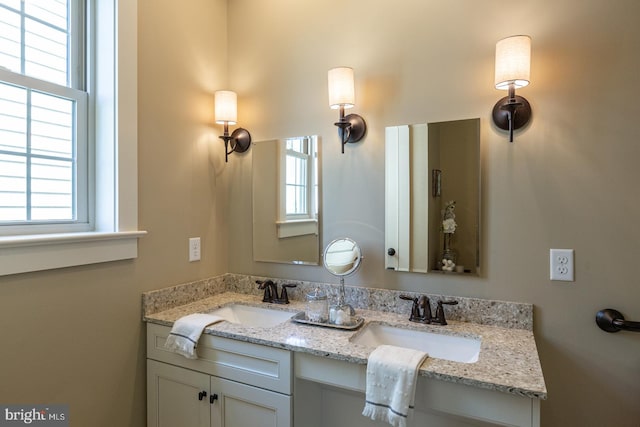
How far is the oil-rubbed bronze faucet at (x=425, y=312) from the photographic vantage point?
158 cm

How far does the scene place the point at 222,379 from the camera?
1.54m

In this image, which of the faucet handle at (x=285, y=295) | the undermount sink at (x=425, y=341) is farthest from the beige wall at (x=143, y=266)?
the undermount sink at (x=425, y=341)

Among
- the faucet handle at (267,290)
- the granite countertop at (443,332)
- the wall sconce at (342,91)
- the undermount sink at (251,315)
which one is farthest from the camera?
the faucet handle at (267,290)

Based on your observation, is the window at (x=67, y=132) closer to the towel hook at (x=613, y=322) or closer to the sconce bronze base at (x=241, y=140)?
the sconce bronze base at (x=241, y=140)

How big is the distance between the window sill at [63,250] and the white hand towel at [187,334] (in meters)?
0.40

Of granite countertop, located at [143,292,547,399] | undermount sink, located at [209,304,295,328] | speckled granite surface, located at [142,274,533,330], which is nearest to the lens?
granite countertop, located at [143,292,547,399]

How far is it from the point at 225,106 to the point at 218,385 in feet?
4.62

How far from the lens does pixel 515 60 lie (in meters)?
1.42

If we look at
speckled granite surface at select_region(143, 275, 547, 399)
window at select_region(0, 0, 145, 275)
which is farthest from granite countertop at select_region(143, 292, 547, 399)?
window at select_region(0, 0, 145, 275)

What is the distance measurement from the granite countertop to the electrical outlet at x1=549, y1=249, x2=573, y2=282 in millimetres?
258

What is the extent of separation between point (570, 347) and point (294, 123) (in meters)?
1.63

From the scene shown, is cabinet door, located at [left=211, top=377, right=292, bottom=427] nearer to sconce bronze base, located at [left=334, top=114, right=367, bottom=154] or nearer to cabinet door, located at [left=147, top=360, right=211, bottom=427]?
cabinet door, located at [left=147, top=360, right=211, bottom=427]

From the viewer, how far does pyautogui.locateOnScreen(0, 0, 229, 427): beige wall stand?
1.38 meters

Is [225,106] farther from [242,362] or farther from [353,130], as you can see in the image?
[242,362]
